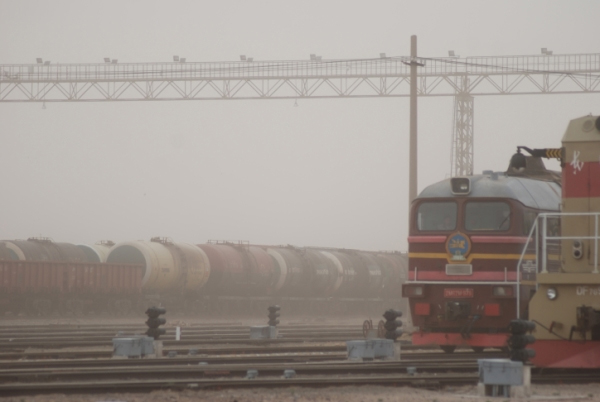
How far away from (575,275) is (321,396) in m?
3.69

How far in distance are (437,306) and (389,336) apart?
44.6 inches

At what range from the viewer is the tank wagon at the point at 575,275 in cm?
1197

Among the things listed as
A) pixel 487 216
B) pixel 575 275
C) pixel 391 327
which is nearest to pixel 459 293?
pixel 487 216

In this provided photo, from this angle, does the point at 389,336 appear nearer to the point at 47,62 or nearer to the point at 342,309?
the point at 342,309

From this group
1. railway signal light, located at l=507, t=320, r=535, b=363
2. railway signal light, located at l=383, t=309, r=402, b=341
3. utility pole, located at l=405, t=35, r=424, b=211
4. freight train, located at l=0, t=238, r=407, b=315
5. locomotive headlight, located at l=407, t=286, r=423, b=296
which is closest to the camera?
railway signal light, located at l=507, t=320, r=535, b=363

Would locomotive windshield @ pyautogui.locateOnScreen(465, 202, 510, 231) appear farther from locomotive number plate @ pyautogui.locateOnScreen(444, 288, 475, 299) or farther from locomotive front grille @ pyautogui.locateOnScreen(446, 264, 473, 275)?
locomotive number plate @ pyautogui.locateOnScreen(444, 288, 475, 299)

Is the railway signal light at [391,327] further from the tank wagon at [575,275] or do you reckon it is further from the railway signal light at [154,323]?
the tank wagon at [575,275]

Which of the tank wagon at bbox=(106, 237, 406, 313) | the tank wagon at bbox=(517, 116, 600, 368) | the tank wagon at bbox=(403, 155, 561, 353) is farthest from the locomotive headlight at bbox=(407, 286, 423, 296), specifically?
the tank wagon at bbox=(106, 237, 406, 313)

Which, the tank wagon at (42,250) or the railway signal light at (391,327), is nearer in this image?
the railway signal light at (391,327)

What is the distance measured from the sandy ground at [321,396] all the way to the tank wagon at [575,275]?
704 millimetres

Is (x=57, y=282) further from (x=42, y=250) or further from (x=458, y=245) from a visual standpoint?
(x=458, y=245)

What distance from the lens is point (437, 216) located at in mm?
16266

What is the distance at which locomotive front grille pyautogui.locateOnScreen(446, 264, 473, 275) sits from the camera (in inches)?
622

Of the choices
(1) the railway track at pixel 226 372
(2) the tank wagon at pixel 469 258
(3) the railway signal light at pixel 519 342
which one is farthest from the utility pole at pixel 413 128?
(3) the railway signal light at pixel 519 342
